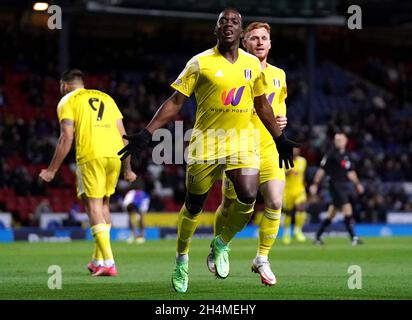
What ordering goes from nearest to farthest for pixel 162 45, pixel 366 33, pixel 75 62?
pixel 75 62
pixel 162 45
pixel 366 33

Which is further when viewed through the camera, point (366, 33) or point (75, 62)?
point (366, 33)

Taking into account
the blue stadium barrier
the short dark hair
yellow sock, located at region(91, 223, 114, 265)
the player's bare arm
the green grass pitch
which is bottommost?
the blue stadium barrier

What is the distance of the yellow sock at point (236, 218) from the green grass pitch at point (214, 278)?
569 millimetres

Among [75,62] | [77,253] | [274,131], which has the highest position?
[75,62]

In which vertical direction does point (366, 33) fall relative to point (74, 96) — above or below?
above

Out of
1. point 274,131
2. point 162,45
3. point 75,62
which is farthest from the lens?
point 162,45

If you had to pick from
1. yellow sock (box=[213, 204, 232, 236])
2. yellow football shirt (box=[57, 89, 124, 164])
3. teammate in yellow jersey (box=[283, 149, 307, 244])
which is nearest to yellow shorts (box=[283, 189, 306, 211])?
teammate in yellow jersey (box=[283, 149, 307, 244])

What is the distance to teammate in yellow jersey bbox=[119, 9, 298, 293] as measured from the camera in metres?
9.64

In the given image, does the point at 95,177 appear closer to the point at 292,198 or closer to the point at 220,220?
the point at 220,220

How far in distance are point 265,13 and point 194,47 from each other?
6405mm

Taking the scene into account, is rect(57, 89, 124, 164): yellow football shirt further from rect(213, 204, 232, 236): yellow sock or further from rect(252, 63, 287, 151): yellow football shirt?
rect(252, 63, 287, 151): yellow football shirt

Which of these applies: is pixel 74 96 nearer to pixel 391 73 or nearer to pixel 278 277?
pixel 278 277
